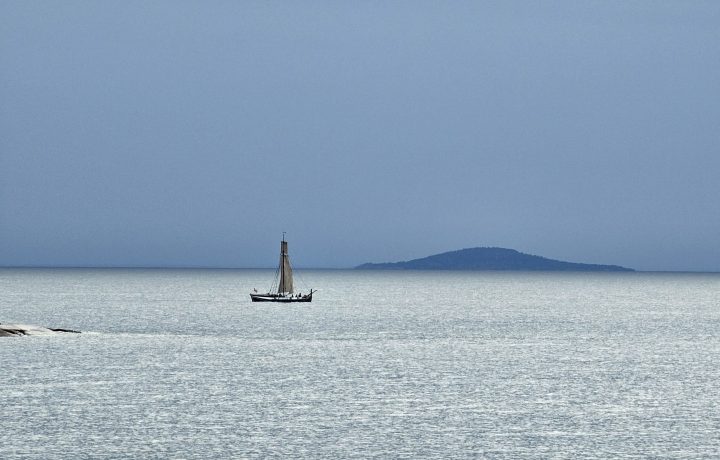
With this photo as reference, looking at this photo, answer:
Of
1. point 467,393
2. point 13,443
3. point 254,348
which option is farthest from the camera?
point 254,348

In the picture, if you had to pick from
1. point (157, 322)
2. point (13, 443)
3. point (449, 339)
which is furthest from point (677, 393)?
point (157, 322)

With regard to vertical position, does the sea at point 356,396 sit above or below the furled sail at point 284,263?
below

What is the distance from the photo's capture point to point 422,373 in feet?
273

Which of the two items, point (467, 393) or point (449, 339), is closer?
point (467, 393)

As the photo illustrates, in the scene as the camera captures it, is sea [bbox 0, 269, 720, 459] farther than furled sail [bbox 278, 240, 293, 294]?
No

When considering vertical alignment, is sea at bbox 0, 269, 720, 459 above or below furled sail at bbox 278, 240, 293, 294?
below

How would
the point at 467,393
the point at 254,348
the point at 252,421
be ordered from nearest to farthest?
the point at 252,421 → the point at 467,393 → the point at 254,348

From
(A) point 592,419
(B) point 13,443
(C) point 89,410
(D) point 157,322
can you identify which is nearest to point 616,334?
(D) point 157,322

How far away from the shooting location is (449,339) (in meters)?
126

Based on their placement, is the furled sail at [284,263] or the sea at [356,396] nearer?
the sea at [356,396]

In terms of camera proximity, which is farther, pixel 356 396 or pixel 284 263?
pixel 284 263

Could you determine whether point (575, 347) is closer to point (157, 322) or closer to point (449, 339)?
point (449, 339)

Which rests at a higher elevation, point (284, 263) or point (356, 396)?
point (284, 263)

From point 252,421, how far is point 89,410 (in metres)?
9.75
